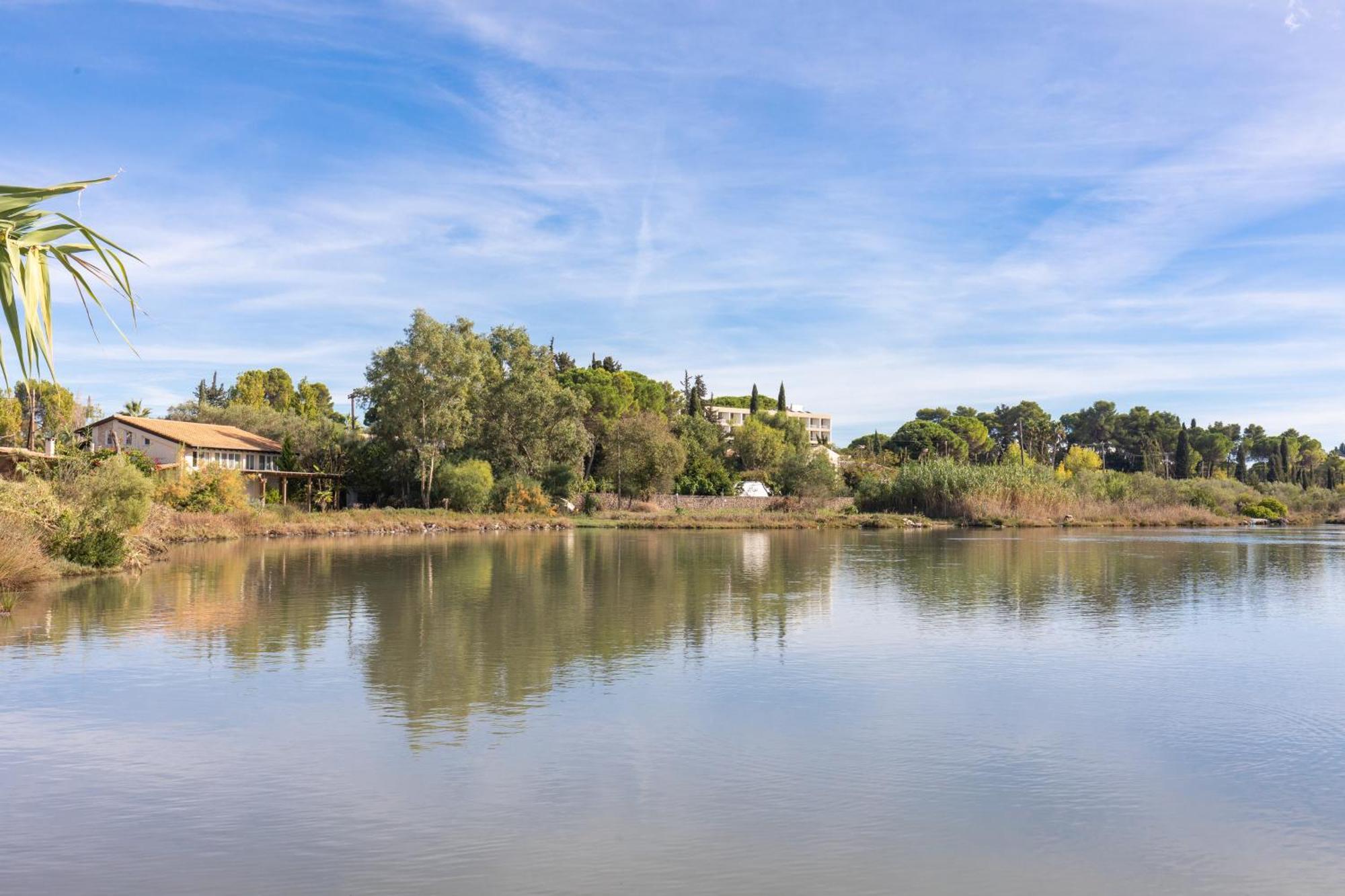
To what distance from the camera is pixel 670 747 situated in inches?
327

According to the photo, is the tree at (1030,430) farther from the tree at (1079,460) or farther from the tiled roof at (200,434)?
the tiled roof at (200,434)

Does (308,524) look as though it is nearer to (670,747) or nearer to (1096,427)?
(670,747)

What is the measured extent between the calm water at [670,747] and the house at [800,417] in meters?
97.5

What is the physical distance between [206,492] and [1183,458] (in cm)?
8158

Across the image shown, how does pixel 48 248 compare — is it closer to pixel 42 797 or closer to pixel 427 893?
pixel 427 893

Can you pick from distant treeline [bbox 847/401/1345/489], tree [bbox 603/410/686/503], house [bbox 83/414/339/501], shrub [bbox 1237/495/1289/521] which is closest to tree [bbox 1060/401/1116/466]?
distant treeline [bbox 847/401/1345/489]

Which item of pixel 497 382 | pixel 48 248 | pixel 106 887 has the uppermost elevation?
pixel 497 382

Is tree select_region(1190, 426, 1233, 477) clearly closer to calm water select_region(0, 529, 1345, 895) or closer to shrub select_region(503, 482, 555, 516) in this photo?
shrub select_region(503, 482, 555, 516)

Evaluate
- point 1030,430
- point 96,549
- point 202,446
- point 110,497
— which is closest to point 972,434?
point 1030,430

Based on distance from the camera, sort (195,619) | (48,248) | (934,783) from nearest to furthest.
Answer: (48,248) → (934,783) → (195,619)

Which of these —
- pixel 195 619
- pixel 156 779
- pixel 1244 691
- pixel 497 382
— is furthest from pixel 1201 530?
pixel 156 779

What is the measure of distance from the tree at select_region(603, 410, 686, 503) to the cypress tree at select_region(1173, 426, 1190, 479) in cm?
5070

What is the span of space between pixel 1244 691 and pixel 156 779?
34.0 ft

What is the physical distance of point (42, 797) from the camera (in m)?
7.11
